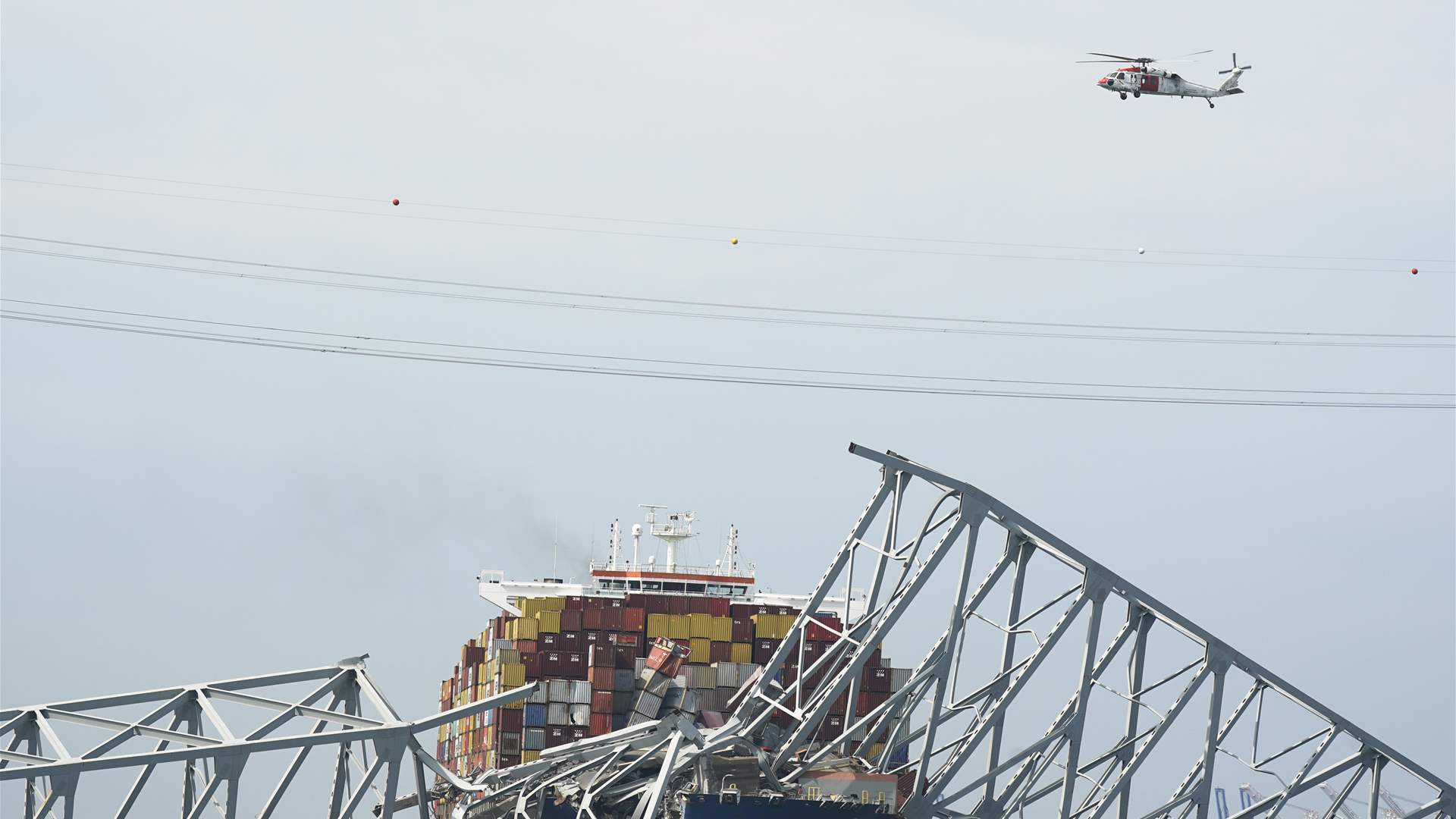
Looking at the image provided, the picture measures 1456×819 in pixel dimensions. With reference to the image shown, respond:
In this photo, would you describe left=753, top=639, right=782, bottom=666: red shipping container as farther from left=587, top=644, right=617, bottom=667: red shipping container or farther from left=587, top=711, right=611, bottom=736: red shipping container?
left=587, top=711, right=611, bottom=736: red shipping container

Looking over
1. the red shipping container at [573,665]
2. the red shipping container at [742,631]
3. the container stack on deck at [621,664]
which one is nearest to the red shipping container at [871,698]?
the container stack on deck at [621,664]

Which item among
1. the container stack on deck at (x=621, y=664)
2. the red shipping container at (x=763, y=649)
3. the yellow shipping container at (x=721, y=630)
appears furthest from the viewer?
the yellow shipping container at (x=721, y=630)

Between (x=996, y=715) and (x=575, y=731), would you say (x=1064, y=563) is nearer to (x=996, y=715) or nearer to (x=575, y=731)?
(x=996, y=715)

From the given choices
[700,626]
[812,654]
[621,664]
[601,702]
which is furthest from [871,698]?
[601,702]

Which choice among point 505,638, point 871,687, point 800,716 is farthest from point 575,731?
point 800,716

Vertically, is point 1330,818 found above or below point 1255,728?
below

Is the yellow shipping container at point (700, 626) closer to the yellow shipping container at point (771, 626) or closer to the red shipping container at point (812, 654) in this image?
the yellow shipping container at point (771, 626)

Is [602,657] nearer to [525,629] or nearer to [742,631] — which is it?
[525,629]
